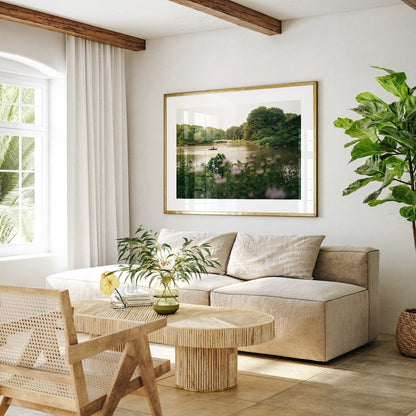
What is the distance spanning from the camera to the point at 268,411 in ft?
11.4

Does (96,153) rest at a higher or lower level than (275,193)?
higher

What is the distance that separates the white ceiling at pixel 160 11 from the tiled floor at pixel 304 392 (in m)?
2.74

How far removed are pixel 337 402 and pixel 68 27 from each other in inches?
155

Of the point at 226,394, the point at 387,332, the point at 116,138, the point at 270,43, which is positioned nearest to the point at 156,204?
the point at 116,138

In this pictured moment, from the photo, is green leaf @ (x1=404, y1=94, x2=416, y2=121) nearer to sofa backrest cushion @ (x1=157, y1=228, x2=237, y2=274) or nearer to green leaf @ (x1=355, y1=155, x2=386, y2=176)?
green leaf @ (x1=355, y1=155, x2=386, y2=176)

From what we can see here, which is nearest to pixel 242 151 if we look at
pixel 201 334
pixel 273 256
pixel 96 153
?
pixel 273 256

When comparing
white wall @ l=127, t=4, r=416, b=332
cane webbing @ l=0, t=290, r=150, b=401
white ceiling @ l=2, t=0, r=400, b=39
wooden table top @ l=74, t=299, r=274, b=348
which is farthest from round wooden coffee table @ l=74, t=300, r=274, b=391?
white ceiling @ l=2, t=0, r=400, b=39

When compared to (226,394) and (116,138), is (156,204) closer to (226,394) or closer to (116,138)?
(116,138)

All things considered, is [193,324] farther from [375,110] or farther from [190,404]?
[375,110]

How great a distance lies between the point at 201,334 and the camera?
3609mm

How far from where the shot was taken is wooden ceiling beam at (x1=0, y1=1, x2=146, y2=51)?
5.38 meters

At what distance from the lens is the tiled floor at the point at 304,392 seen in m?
3.49

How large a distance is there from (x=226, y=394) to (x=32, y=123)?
348 cm

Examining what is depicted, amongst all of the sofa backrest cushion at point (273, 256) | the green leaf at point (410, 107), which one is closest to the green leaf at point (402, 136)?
the green leaf at point (410, 107)
